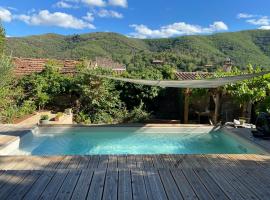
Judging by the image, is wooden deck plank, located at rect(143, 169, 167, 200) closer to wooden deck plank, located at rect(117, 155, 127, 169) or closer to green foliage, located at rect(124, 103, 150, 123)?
wooden deck plank, located at rect(117, 155, 127, 169)

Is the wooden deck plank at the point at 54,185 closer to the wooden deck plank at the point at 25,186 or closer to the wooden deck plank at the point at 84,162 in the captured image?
the wooden deck plank at the point at 25,186

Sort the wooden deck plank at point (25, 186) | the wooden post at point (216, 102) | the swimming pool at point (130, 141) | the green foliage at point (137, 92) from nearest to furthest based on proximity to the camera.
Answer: the wooden deck plank at point (25, 186)
the swimming pool at point (130, 141)
the wooden post at point (216, 102)
the green foliage at point (137, 92)

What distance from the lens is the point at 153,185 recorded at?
3293mm

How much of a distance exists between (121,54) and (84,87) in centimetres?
2435

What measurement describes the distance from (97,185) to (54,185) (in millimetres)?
456

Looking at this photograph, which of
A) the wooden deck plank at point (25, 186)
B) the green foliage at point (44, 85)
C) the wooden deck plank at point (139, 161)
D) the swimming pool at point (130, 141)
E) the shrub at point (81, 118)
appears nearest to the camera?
the wooden deck plank at point (25, 186)

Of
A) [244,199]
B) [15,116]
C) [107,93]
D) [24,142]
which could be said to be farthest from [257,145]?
[15,116]

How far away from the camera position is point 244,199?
9.71 feet

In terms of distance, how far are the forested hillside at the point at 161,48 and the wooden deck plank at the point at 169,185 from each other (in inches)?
753

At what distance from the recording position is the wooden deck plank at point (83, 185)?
2932 mm

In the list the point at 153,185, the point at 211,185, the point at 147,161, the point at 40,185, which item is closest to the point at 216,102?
the point at 147,161

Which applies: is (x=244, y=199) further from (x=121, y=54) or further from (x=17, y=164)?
(x=121, y=54)

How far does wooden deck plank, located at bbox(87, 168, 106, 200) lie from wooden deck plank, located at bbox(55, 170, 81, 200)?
0.19 m

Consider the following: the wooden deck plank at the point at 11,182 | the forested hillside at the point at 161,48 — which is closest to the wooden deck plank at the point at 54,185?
the wooden deck plank at the point at 11,182
